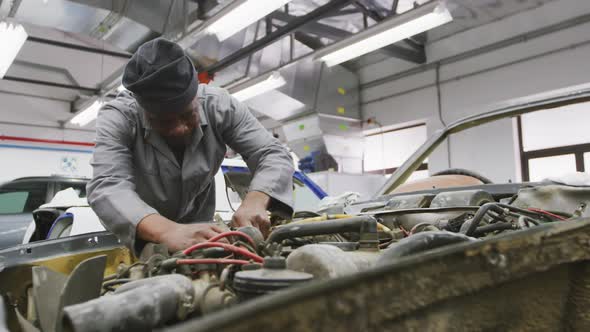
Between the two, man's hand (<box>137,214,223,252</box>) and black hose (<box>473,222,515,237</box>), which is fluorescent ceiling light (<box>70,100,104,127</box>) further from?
black hose (<box>473,222,515,237</box>)

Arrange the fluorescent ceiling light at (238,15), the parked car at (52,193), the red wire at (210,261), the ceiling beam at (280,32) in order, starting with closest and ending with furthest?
1. the red wire at (210,261)
2. the fluorescent ceiling light at (238,15)
3. the parked car at (52,193)
4. the ceiling beam at (280,32)

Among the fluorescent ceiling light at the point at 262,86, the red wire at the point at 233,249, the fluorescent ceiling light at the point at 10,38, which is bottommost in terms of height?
the red wire at the point at 233,249

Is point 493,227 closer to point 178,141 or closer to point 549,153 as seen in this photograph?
point 178,141

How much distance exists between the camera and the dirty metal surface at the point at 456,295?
44cm

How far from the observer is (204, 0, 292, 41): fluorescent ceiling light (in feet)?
12.9

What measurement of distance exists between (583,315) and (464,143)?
20.9ft

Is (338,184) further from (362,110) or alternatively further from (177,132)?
(177,132)

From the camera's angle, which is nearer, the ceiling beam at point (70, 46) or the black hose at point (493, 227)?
the black hose at point (493, 227)

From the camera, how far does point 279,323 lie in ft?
1.39

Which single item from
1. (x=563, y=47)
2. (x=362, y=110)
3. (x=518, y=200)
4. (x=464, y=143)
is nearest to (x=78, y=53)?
(x=362, y=110)

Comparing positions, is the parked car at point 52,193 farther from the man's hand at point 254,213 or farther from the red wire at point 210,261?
the red wire at point 210,261

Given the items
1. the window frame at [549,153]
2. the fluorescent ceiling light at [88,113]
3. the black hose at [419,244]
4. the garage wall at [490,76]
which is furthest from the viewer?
the fluorescent ceiling light at [88,113]

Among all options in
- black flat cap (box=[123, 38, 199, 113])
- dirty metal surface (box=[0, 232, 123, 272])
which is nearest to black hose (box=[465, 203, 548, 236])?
black flat cap (box=[123, 38, 199, 113])

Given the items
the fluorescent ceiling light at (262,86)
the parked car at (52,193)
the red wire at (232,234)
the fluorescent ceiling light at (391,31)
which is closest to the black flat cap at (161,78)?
the red wire at (232,234)
